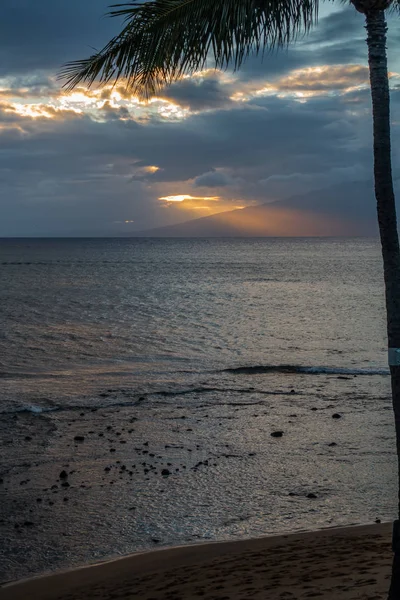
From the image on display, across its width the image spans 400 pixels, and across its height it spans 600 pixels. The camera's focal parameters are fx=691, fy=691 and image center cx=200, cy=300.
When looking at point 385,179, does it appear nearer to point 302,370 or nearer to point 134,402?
point 134,402

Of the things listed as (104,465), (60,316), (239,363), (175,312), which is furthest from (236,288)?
(104,465)

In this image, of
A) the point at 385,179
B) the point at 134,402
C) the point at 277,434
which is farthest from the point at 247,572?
the point at 134,402

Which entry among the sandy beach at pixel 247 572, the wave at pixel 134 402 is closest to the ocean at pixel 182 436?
the wave at pixel 134 402

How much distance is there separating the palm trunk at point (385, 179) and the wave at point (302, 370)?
18572 millimetres

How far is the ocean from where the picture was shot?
11.0 meters

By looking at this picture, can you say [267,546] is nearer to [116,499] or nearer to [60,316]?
[116,499]

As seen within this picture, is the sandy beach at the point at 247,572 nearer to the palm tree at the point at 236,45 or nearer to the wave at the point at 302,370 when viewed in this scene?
the palm tree at the point at 236,45

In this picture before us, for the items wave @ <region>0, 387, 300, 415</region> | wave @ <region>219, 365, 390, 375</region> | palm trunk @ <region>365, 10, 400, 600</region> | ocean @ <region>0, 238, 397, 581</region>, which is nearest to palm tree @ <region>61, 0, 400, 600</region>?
palm trunk @ <region>365, 10, 400, 600</region>

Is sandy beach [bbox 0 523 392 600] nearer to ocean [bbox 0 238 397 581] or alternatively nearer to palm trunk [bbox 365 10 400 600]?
ocean [bbox 0 238 397 581]

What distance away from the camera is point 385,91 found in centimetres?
662

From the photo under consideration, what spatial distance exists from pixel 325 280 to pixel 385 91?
77.4 m

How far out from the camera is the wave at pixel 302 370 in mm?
24875

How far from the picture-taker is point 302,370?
25516 mm

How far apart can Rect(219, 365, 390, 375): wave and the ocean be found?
0.08m
